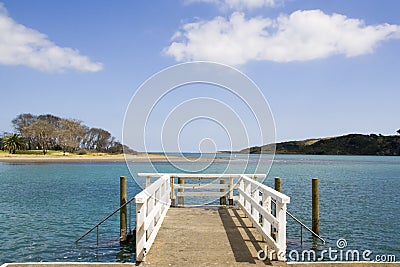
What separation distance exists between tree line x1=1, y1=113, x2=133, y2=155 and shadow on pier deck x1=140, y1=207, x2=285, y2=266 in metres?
90.5

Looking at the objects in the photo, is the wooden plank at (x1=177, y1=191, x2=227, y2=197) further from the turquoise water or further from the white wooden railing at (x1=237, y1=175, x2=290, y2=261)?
the white wooden railing at (x1=237, y1=175, x2=290, y2=261)

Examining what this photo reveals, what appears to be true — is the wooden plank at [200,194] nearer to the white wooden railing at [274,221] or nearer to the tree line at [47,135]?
the white wooden railing at [274,221]

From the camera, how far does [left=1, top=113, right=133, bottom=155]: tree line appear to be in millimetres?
102375

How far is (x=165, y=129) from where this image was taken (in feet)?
50.0

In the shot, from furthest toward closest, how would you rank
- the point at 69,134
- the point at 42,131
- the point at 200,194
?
the point at 69,134 → the point at 42,131 → the point at 200,194

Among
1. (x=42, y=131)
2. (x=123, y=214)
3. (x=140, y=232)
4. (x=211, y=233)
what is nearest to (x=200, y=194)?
(x=123, y=214)

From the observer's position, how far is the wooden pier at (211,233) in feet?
24.5

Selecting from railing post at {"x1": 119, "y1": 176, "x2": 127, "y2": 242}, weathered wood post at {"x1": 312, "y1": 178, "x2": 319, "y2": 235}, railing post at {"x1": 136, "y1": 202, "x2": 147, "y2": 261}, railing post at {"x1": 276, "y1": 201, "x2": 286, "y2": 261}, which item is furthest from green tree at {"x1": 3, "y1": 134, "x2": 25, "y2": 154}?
railing post at {"x1": 276, "y1": 201, "x2": 286, "y2": 261}

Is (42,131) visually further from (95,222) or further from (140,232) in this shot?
(140,232)

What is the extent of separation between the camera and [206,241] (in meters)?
8.95

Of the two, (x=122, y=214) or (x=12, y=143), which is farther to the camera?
(x=12, y=143)

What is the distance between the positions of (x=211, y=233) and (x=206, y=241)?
815mm

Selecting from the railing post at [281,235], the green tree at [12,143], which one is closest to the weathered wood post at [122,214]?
the railing post at [281,235]

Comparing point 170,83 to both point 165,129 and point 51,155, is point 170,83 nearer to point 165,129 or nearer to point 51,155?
point 165,129
